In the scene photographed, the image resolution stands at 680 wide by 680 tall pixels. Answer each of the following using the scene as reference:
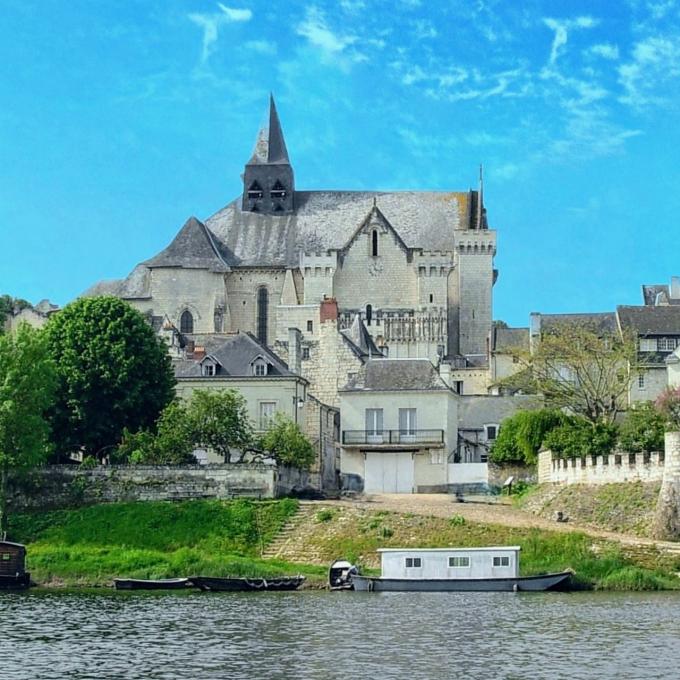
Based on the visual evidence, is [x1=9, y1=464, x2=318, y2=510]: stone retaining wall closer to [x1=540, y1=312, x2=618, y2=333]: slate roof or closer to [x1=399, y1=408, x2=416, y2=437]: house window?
[x1=399, y1=408, x2=416, y2=437]: house window

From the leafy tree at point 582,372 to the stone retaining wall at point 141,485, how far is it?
1781 cm

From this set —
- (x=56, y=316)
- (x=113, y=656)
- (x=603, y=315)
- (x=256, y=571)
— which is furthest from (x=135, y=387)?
(x=603, y=315)

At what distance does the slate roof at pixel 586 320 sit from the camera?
95938 millimetres

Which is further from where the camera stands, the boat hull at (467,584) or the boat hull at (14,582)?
the boat hull at (14,582)

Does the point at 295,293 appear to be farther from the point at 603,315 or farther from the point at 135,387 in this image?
the point at 135,387

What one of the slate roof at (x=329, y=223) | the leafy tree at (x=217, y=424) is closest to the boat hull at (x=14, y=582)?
the leafy tree at (x=217, y=424)

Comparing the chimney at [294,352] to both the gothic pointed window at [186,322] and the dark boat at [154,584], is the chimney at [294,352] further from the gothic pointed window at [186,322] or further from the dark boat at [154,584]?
the dark boat at [154,584]

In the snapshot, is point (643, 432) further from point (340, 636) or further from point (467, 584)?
point (340, 636)

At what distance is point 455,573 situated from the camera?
49.0 metres

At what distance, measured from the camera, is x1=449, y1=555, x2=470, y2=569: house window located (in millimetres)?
48812

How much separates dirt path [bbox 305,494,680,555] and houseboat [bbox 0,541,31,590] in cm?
1207

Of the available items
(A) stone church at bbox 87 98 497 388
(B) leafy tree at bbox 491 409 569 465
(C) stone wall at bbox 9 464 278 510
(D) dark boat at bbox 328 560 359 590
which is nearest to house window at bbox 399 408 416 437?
→ (B) leafy tree at bbox 491 409 569 465

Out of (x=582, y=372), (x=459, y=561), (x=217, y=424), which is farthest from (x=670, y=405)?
(x=459, y=561)

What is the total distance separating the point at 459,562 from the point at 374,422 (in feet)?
64.3
